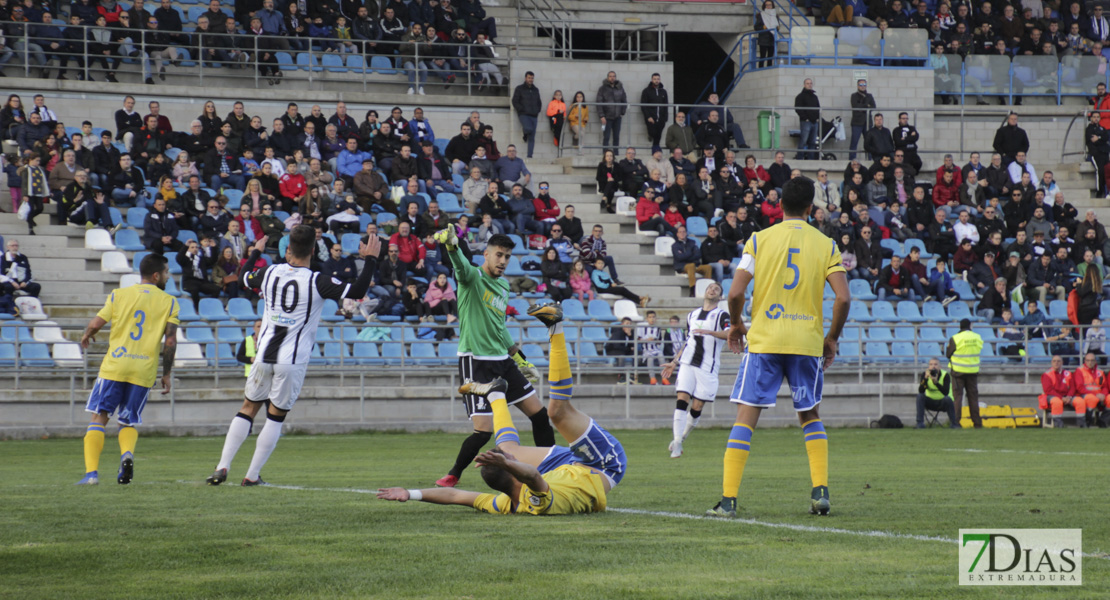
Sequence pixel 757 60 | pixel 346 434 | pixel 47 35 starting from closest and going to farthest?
pixel 346 434 → pixel 47 35 → pixel 757 60

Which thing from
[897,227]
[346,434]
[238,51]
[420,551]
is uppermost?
[238,51]

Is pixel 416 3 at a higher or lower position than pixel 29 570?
higher

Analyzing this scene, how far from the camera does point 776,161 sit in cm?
3008

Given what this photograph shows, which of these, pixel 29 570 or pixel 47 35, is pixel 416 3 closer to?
pixel 47 35

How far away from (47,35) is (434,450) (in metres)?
16.9

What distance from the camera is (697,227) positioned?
93.6 ft

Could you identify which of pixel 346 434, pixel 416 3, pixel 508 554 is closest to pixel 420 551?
pixel 508 554

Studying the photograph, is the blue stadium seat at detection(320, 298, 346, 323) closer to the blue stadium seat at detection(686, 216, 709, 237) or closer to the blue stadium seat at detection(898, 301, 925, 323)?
the blue stadium seat at detection(686, 216, 709, 237)

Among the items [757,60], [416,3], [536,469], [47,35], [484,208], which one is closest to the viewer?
[536,469]

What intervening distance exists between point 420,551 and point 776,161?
81.1 feet

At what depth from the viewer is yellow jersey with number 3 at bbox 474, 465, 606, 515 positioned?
8102mm

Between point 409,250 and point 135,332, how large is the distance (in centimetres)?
1271

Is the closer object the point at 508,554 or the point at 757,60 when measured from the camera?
the point at 508,554

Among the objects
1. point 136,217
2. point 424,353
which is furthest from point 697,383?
point 136,217
